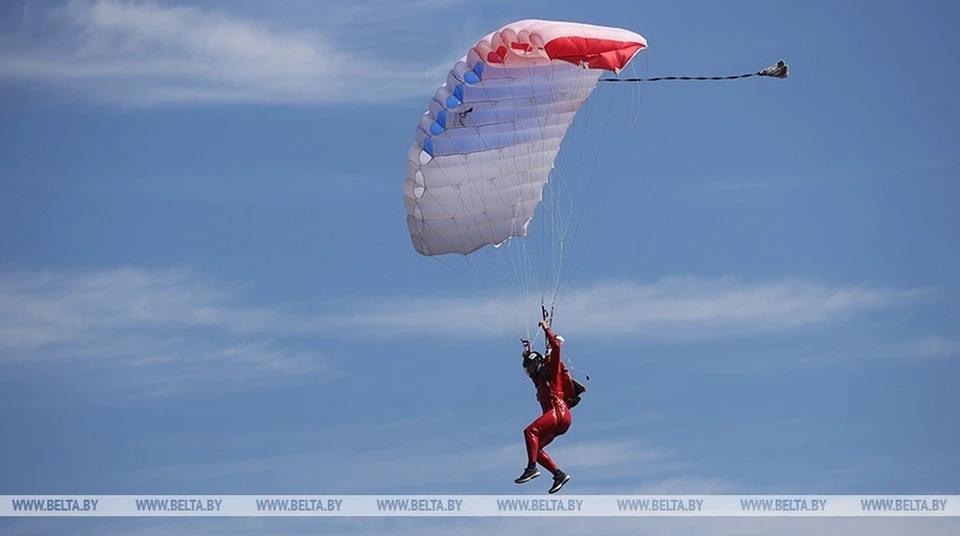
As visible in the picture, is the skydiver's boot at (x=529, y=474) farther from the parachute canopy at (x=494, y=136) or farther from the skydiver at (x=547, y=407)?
the parachute canopy at (x=494, y=136)

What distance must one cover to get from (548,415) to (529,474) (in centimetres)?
86

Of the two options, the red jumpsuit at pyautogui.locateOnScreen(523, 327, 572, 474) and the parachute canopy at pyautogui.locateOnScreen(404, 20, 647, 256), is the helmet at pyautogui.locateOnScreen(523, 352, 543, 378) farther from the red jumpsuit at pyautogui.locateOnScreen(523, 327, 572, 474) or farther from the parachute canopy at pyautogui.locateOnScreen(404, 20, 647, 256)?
the parachute canopy at pyautogui.locateOnScreen(404, 20, 647, 256)

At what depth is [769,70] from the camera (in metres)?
28.2

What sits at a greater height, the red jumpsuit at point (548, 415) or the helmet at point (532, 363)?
the helmet at point (532, 363)

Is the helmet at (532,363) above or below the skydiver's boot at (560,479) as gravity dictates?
above

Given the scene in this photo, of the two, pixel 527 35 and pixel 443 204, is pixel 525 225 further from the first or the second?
pixel 527 35

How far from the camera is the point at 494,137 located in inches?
1239

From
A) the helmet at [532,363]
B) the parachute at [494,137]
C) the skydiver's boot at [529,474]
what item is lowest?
the skydiver's boot at [529,474]

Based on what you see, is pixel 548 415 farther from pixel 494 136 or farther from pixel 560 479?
pixel 494 136

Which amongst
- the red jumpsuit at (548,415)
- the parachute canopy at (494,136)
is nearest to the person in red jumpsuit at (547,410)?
the red jumpsuit at (548,415)

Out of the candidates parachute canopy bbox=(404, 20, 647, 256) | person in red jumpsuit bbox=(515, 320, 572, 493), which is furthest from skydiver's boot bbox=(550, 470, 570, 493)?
parachute canopy bbox=(404, 20, 647, 256)

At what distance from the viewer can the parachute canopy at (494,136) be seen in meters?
29.7

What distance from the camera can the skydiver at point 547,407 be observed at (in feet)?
97.5

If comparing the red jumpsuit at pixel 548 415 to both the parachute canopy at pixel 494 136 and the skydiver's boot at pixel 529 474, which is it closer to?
the skydiver's boot at pixel 529 474
